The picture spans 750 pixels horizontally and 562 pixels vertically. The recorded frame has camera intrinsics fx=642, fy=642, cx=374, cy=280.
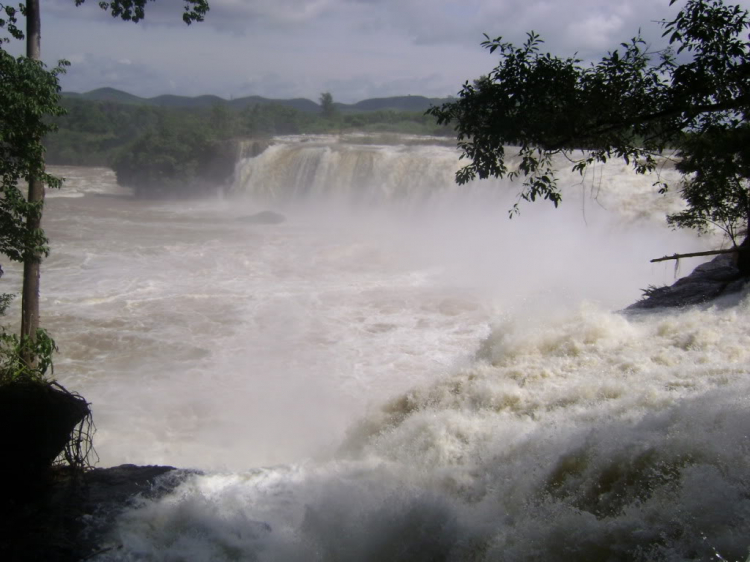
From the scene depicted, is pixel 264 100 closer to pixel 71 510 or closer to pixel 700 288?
pixel 700 288

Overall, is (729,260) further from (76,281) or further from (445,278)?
(76,281)

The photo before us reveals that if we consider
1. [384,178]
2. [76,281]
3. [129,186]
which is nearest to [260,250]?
[76,281]

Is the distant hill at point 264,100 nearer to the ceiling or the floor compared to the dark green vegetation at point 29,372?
nearer to the ceiling

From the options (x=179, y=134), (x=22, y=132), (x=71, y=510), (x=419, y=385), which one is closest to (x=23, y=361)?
(x=71, y=510)

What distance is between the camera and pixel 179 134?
1400 inches

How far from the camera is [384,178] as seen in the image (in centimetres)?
2478

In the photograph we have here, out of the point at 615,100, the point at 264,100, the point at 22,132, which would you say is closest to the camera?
the point at 615,100

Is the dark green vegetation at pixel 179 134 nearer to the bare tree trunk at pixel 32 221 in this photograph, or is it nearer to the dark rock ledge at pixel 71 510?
the bare tree trunk at pixel 32 221

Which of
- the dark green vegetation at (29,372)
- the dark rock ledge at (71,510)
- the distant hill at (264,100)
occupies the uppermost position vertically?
the distant hill at (264,100)

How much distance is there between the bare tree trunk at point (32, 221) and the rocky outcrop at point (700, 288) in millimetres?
7439

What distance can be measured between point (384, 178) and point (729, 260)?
15.6 meters

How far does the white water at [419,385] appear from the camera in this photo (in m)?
4.02

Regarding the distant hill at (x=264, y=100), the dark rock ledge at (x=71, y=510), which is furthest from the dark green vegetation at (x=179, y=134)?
the distant hill at (x=264, y=100)

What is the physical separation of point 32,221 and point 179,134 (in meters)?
31.0
